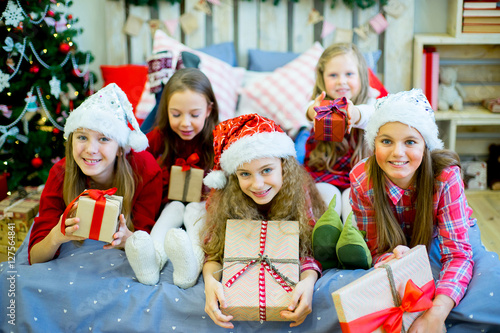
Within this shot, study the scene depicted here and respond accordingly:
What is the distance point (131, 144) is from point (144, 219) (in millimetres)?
292

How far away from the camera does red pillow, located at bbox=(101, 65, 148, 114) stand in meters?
3.06

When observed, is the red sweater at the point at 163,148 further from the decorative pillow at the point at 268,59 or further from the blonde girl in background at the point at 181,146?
the decorative pillow at the point at 268,59

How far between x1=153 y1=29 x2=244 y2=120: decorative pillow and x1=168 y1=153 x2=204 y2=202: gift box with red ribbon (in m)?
0.65

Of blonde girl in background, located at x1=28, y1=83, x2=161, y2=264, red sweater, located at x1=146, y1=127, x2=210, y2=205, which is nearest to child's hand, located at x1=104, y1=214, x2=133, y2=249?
blonde girl in background, located at x1=28, y1=83, x2=161, y2=264

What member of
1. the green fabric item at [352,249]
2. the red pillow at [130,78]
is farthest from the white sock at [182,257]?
the red pillow at [130,78]

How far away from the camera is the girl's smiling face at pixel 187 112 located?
2166mm

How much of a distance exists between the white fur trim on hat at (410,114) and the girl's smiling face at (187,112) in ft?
2.78

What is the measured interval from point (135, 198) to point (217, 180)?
0.39 m

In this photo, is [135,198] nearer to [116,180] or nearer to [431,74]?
[116,180]

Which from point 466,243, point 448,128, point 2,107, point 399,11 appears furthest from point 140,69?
point 466,243

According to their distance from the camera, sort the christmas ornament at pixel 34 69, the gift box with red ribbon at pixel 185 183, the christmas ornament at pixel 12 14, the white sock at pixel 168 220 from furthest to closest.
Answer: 1. the christmas ornament at pixel 34 69
2. the christmas ornament at pixel 12 14
3. the gift box with red ribbon at pixel 185 183
4. the white sock at pixel 168 220

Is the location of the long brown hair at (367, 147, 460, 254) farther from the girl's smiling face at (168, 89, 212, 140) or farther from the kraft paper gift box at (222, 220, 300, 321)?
the girl's smiling face at (168, 89, 212, 140)

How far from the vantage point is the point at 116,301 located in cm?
165

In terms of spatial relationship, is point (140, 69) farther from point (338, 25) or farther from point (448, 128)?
point (448, 128)
